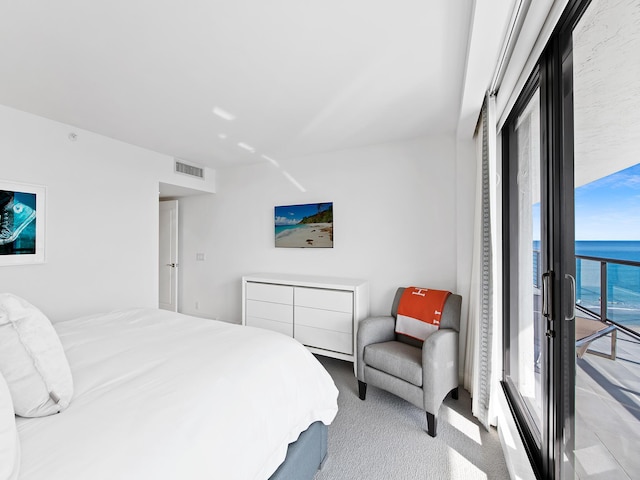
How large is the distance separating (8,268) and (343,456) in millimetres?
2990

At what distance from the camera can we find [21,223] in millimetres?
2373

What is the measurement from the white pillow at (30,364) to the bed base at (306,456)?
90cm

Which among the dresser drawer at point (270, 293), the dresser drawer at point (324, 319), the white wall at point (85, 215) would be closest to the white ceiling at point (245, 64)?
the white wall at point (85, 215)

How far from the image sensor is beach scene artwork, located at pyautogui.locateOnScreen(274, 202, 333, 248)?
133 inches

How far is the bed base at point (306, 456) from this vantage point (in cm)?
126

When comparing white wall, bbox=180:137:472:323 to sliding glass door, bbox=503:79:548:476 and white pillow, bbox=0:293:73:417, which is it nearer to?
sliding glass door, bbox=503:79:548:476

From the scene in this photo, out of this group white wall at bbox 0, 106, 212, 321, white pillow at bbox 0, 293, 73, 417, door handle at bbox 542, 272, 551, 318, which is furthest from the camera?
white wall at bbox 0, 106, 212, 321

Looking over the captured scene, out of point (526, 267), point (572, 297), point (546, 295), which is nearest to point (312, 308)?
point (526, 267)

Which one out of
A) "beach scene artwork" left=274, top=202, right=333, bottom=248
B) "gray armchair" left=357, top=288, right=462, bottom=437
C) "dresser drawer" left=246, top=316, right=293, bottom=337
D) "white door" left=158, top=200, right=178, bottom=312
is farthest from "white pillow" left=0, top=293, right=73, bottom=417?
"white door" left=158, top=200, right=178, bottom=312

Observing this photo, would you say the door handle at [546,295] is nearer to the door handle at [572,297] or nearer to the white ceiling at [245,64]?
the door handle at [572,297]

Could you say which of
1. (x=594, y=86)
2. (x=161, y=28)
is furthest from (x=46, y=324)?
(x=594, y=86)

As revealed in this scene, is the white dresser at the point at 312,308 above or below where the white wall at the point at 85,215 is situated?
below

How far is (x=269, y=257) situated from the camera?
3.79 meters

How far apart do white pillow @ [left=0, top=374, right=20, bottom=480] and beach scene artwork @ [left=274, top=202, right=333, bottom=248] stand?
9.15ft
